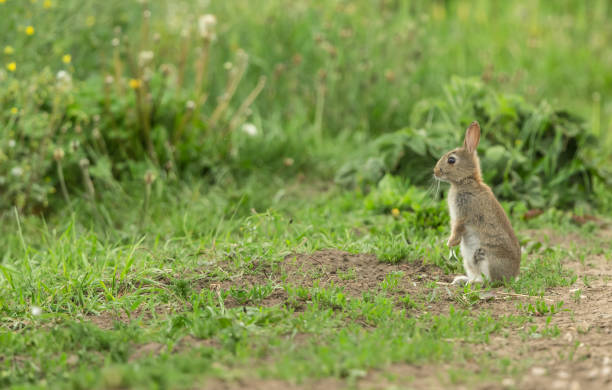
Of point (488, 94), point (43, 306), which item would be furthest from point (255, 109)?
point (43, 306)

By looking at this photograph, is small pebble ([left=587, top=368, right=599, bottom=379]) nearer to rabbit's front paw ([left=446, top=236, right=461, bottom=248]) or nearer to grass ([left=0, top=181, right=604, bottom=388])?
grass ([left=0, top=181, right=604, bottom=388])

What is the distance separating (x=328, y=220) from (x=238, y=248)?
118 cm

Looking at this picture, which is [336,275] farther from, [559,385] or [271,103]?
[271,103]

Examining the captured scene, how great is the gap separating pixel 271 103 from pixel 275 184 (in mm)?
1659

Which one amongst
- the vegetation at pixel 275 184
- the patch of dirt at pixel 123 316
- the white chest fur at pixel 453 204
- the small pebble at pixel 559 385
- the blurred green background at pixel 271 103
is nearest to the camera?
the small pebble at pixel 559 385

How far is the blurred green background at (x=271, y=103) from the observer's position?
6.18 meters

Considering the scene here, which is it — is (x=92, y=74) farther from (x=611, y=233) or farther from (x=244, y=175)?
(x=611, y=233)

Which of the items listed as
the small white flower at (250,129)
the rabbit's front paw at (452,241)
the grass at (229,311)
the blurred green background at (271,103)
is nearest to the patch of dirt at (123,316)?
the grass at (229,311)

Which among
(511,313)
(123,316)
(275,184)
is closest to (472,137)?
(511,313)

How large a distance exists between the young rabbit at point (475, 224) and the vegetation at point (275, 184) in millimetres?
163

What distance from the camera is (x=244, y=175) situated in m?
6.82

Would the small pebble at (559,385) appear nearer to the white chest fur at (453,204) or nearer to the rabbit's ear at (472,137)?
the white chest fur at (453,204)

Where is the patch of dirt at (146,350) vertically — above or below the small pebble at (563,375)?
below

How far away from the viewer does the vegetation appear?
352 cm
